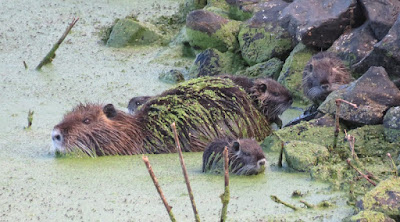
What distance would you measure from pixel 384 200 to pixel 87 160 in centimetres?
248

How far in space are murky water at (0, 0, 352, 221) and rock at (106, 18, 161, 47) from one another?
0.39 feet

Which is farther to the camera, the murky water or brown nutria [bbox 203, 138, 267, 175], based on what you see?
brown nutria [bbox 203, 138, 267, 175]

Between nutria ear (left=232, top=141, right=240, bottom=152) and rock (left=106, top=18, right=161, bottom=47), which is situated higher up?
rock (left=106, top=18, right=161, bottom=47)

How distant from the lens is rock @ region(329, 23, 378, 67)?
7.00 m

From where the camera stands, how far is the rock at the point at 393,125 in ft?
18.0

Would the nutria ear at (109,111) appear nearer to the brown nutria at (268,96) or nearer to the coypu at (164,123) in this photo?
the coypu at (164,123)

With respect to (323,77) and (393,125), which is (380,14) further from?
(393,125)

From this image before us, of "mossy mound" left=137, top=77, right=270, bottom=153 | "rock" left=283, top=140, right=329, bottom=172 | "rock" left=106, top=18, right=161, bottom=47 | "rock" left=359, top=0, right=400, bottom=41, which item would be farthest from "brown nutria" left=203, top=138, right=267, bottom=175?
"rock" left=106, top=18, right=161, bottom=47

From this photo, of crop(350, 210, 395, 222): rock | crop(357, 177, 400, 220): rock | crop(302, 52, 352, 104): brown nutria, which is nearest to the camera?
crop(350, 210, 395, 222): rock

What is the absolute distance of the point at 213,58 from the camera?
7.92m

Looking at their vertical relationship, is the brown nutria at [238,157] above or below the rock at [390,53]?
below

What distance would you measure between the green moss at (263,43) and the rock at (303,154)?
2.37 meters

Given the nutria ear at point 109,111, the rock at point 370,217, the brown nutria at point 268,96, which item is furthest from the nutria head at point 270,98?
the rock at point 370,217

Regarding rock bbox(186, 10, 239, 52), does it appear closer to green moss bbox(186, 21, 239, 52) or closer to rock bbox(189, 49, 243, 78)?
green moss bbox(186, 21, 239, 52)
